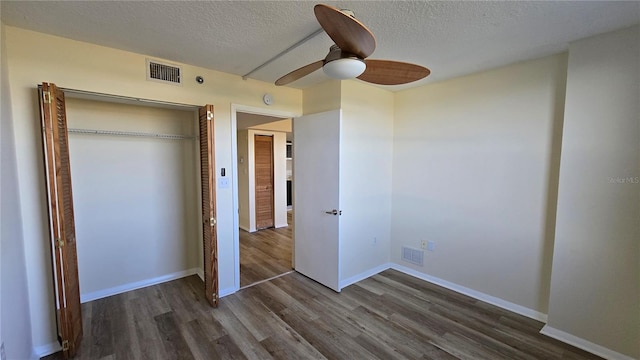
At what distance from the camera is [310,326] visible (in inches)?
100

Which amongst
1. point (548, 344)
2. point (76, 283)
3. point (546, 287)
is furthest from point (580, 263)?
point (76, 283)

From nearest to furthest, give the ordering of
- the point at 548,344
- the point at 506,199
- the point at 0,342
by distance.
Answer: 1. the point at 0,342
2. the point at 548,344
3. the point at 506,199

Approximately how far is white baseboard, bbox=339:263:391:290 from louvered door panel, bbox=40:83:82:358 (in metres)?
2.43

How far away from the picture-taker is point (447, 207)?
3.24 m

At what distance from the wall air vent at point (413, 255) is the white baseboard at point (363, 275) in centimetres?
30

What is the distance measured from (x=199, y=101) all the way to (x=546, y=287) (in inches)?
152

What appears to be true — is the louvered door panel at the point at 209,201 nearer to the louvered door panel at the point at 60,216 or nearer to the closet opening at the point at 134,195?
the closet opening at the point at 134,195

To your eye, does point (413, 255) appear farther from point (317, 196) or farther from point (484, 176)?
point (317, 196)

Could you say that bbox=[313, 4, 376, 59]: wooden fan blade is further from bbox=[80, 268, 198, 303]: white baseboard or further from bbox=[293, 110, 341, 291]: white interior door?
bbox=[80, 268, 198, 303]: white baseboard

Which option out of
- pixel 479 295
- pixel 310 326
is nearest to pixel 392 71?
pixel 310 326

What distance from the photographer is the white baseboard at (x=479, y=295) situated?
264 cm

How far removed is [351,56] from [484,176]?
2.24 metres

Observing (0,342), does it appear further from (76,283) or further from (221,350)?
(221,350)

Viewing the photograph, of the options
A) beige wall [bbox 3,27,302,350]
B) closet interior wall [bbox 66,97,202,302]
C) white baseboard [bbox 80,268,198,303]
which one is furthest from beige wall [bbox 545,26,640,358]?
white baseboard [bbox 80,268,198,303]
